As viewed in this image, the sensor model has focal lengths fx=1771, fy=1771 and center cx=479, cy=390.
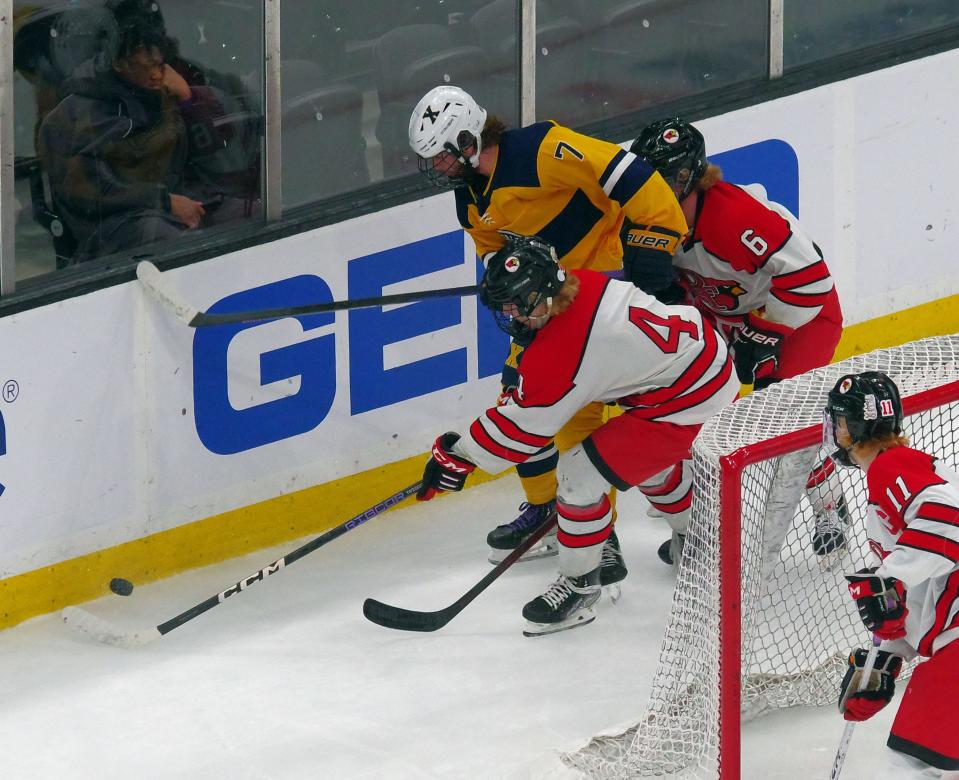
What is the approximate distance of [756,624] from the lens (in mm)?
3459

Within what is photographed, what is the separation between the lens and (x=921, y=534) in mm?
2650

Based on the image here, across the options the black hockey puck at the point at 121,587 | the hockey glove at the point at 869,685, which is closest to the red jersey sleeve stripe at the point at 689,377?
the hockey glove at the point at 869,685

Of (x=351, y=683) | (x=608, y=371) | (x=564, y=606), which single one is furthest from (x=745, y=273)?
(x=351, y=683)

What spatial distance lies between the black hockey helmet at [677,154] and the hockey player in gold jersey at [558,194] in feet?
0.18

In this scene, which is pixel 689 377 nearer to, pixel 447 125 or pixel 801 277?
pixel 801 277

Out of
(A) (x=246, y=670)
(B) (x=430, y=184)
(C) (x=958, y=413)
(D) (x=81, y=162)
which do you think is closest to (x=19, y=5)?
(D) (x=81, y=162)

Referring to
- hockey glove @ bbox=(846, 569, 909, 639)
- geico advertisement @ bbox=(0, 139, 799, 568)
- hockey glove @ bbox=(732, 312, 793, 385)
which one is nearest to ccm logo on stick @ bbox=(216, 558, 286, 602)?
geico advertisement @ bbox=(0, 139, 799, 568)

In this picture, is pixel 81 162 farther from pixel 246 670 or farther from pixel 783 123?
pixel 783 123

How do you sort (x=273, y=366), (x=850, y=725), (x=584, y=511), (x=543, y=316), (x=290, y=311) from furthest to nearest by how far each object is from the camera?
(x=273, y=366)
(x=290, y=311)
(x=584, y=511)
(x=543, y=316)
(x=850, y=725)

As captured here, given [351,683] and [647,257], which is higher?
[647,257]

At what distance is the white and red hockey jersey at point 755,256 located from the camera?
4.04 metres

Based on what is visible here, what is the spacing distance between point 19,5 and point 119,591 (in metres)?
1.36

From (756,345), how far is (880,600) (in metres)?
1.53

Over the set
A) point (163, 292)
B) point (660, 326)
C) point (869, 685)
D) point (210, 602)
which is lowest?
point (210, 602)
